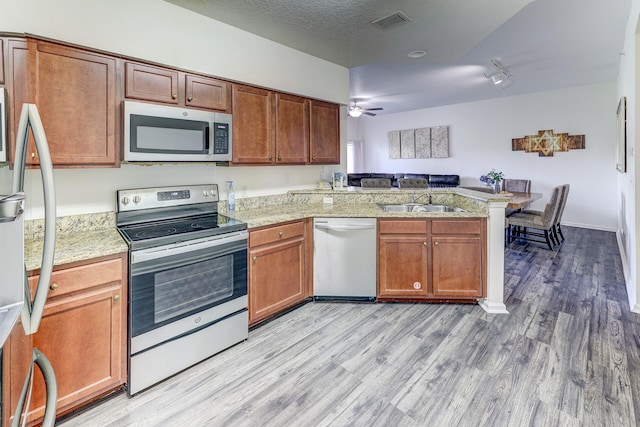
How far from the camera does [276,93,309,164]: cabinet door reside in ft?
10.3

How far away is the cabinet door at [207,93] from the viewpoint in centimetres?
246

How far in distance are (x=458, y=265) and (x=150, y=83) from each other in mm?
2846

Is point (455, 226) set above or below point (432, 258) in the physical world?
above

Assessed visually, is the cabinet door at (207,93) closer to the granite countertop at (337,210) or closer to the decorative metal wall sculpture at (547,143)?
the granite countertop at (337,210)

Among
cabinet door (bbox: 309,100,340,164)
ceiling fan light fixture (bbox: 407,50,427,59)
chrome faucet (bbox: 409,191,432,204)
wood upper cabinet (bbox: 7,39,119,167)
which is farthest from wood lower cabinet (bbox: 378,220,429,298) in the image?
wood upper cabinet (bbox: 7,39,119,167)

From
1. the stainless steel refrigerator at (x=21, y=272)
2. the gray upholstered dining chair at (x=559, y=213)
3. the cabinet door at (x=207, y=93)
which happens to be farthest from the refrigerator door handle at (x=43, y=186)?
the gray upholstered dining chair at (x=559, y=213)

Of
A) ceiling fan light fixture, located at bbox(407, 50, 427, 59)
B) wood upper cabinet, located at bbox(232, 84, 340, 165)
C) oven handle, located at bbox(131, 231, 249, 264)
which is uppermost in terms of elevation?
ceiling fan light fixture, located at bbox(407, 50, 427, 59)

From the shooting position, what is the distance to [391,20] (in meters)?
2.80

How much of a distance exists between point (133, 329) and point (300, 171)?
7.79ft

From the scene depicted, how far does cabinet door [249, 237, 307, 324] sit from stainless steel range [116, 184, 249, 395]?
155 millimetres

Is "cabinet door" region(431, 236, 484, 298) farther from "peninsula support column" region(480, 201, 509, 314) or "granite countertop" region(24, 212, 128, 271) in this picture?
"granite countertop" region(24, 212, 128, 271)

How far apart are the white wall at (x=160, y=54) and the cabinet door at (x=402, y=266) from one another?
4.26 ft

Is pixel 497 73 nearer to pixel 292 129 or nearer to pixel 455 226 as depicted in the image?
pixel 455 226

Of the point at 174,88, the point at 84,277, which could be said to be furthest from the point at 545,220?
the point at 84,277
